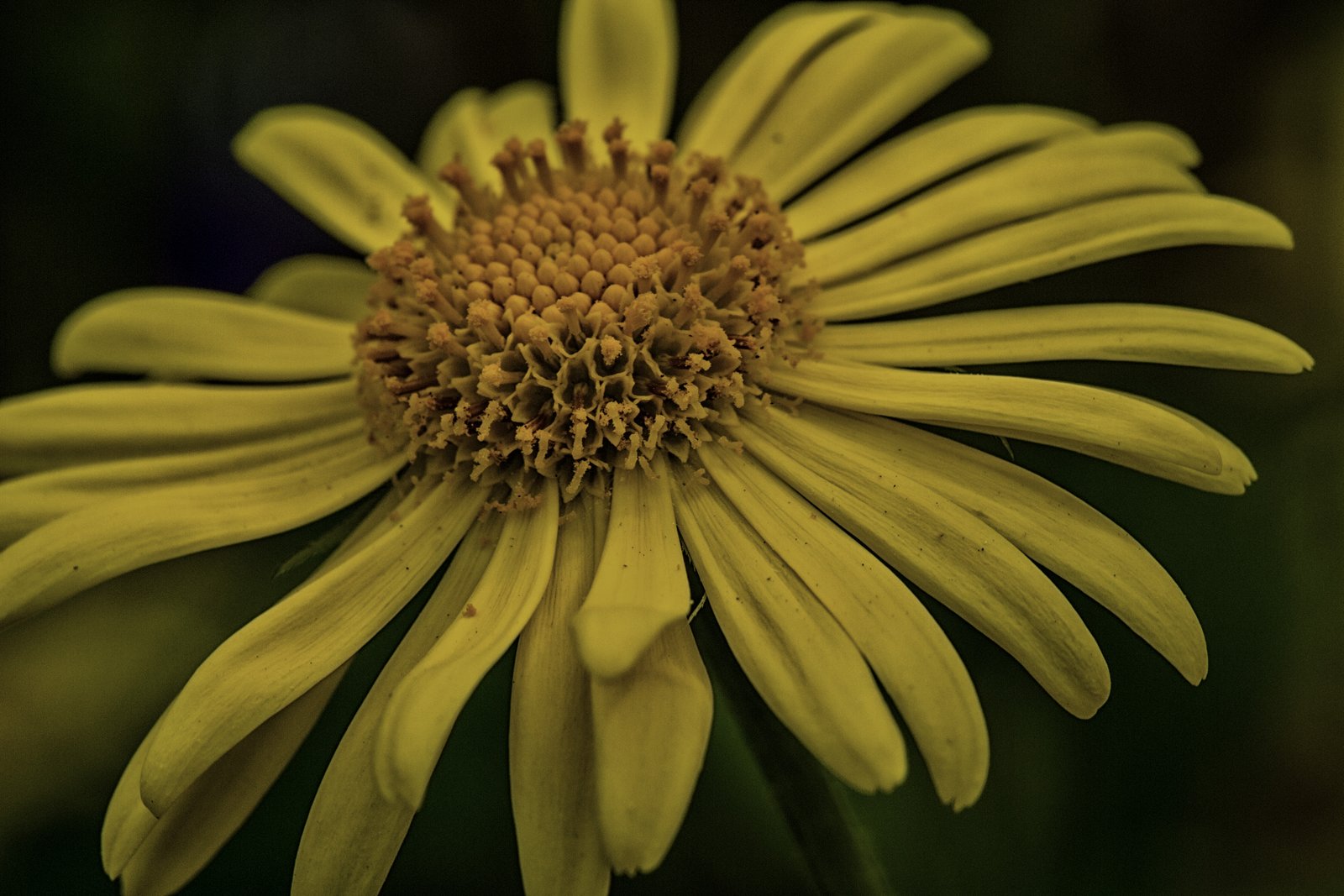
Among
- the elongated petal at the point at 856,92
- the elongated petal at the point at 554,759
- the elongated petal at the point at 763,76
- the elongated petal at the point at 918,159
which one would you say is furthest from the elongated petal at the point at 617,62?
the elongated petal at the point at 554,759

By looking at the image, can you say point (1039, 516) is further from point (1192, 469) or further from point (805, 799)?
point (805, 799)

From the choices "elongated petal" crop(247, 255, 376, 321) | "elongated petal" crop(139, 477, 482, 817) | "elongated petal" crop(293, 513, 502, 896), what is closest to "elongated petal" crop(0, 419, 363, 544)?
"elongated petal" crop(139, 477, 482, 817)

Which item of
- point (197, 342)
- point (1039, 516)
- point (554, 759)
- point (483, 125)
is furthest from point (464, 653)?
point (483, 125)

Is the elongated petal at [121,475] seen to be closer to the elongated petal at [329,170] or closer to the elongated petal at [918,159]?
the elongated petal at [329,170]

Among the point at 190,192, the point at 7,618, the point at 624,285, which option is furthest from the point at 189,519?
the point at 190,192

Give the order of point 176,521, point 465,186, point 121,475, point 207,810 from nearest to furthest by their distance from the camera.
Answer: point 207,810 < point 176,521 < point 121,475 < point 465,186

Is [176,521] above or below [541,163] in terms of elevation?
below
